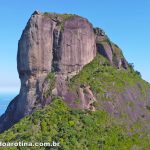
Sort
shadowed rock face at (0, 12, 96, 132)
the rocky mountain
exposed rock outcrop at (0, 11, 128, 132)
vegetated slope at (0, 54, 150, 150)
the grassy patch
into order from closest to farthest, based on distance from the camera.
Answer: vegetated slope at (0, 54, 150, 150), the rocky mountain, exposed rock outcrop at (0, 11, 128, 132), the grassy patch, shadowed rock face at (0, 12, 96, 132)

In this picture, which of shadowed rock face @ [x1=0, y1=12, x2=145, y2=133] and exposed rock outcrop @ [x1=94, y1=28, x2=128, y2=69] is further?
exposed rock outcrop @ [x1=94, y1=28, x2=128, y2=69]

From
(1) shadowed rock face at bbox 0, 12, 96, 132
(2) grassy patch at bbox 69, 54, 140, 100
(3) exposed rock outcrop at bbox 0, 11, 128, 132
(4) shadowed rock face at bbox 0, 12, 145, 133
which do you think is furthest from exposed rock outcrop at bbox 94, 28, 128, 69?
(1) shadowed rock face at bbox 0, 12, 96, 132

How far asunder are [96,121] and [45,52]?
13965 mm

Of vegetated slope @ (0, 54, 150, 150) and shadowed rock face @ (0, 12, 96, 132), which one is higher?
shadowed rock face @ (0, 12, 96, 132)

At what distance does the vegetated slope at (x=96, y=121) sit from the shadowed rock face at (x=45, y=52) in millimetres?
2713

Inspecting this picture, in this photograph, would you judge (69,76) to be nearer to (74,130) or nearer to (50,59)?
(50,59)

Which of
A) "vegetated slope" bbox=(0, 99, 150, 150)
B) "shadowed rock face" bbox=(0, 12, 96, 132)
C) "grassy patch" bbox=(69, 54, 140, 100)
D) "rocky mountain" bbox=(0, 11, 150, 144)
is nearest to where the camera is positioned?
"vegetated slope" bbox=(0, 99, 150, 150)

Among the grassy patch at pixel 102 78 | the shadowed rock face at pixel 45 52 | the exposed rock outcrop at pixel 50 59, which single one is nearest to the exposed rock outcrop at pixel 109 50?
the grassy patch at pixel 102 78

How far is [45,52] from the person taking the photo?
82.4 metres

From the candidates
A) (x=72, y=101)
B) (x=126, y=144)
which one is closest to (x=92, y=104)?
(x=72, y=101)

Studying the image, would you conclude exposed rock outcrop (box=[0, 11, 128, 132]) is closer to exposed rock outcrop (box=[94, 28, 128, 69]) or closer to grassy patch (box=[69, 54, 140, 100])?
grassy patch (box=[69, 54, 140, 100])

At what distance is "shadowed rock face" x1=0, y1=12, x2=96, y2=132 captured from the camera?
269 ft

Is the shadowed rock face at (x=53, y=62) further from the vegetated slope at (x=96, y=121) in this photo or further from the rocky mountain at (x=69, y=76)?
the vegetated slope at (x=96, y=121)

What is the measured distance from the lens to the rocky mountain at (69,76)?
263 feet
